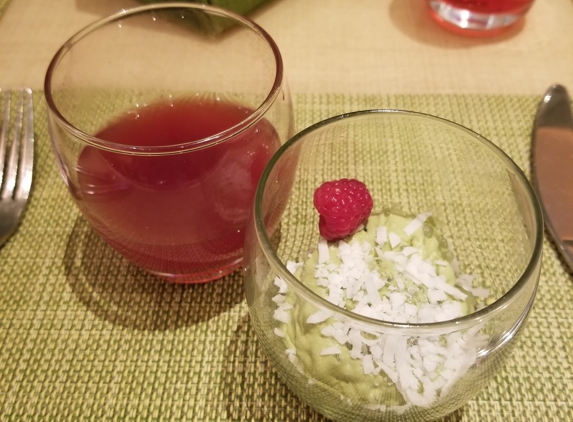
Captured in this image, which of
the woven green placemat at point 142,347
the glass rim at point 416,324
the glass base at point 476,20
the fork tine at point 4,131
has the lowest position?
the woven green placemat at point 142,347

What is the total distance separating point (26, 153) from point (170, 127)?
277 mm

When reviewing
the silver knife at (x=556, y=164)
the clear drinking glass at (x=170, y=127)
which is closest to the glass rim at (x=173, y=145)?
the clear drinking glass at (x=170, y=127)

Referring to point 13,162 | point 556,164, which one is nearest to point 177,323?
point 13,162

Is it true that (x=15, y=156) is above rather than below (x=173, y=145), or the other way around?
below

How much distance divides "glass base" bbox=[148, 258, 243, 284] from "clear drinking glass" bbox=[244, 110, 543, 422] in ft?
0.26

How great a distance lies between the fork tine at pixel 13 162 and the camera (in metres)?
0.78

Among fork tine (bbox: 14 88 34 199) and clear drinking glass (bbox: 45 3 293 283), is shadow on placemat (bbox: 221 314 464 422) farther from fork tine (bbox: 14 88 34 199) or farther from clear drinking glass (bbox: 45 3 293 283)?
fork tine (bbox: 14 88 34 199)

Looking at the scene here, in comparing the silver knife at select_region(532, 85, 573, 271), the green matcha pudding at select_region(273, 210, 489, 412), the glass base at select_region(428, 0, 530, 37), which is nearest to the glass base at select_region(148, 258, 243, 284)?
the green matcha pudding at select_region(273, 210, 489, 412)

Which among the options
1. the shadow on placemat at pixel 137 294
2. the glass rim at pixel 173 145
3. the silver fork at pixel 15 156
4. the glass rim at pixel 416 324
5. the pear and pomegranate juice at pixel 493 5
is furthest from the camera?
the pear and pomegranate juice at pixel 493 5

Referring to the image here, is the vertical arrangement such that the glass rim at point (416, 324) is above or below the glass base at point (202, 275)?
above

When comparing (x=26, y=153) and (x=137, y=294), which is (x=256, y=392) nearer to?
(x=137, y=294)

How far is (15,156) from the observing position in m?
0.81

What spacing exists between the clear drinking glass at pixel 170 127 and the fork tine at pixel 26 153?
0.17 meters

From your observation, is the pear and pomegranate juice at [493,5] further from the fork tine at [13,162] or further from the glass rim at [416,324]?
the fork tine at [13,162]
